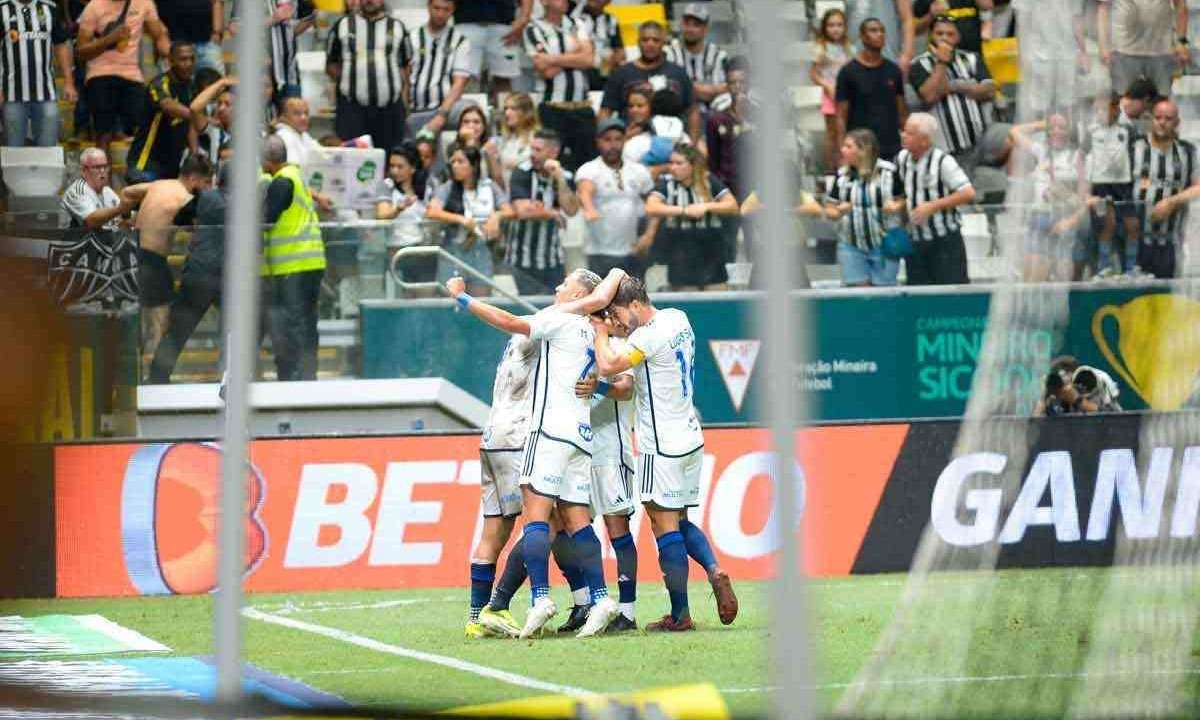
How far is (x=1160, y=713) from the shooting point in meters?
6.11

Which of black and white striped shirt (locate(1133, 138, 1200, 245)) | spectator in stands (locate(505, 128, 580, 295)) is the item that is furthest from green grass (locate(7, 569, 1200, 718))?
black and white striped shirt (locate(1133, 138, 1200, 245))

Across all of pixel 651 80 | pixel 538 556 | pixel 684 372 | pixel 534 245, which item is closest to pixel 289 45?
pixel 534 245

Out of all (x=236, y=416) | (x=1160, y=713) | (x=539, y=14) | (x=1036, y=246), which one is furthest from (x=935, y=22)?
(x=236, y=416)

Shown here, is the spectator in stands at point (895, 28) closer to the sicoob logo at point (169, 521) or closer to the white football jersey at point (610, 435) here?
the white football jersey at point (610, 435)

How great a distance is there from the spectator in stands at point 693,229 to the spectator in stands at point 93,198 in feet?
11.0

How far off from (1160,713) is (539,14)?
9.58 metres

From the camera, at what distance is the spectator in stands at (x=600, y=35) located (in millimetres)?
15163

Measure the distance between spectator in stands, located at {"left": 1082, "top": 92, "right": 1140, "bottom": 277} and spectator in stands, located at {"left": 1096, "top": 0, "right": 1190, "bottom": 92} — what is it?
13 cm

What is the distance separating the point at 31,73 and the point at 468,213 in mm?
3159

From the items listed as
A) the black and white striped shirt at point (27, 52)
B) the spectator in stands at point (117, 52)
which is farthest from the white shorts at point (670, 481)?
the black and white striped shirt at point (27, 52)

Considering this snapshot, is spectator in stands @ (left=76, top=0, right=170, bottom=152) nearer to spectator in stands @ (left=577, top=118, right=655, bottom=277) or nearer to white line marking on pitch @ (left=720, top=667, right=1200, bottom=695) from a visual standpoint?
spectator in stands @ (left=577, top=118, right=655, bottom=277)

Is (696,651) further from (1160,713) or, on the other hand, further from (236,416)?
(236,416)

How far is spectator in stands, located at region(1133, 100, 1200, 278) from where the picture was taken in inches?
359

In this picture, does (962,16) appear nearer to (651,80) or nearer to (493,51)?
(651,80)
